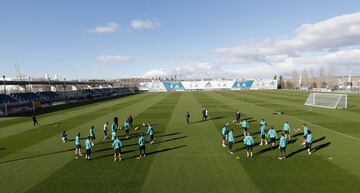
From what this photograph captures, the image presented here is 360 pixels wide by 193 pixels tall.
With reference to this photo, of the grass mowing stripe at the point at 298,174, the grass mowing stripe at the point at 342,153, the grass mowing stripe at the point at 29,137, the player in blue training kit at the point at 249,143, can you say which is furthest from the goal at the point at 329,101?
the grass mowing stripe at the point at 29,137

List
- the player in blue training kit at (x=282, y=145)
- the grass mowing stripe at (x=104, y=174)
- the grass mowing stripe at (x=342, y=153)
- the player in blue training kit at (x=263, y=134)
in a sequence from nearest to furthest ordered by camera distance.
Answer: the grass mowing stripe at (x=104, y=174), the grass mowing stripe at (x=342, y=153), the player in blue training kit at (x=282, y=145), the player in blue training kit at (x=263, y=134)

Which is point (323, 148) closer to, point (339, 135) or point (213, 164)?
point (339, 135)

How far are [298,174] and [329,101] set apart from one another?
46.5 m

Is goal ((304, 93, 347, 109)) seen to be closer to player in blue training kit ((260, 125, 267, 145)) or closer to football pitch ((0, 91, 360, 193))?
football pitch ((0, 91, 360, 193))

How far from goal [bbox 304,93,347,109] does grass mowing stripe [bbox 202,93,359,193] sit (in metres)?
37.6

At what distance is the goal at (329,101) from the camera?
50975mm


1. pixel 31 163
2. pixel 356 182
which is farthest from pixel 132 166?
pixel 356 182

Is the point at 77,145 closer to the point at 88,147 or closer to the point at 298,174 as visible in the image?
the point at 88,147

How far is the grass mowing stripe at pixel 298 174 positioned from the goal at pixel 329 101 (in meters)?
37.6

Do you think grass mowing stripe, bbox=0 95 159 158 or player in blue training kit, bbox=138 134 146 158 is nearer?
player in blue training kit, bbox=138 134 146 158

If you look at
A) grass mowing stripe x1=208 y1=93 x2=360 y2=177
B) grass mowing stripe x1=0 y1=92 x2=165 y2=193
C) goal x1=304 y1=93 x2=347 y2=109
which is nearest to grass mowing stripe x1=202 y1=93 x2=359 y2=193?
grass mowing stripe x1=208 y1=93 x2=360 y2=177

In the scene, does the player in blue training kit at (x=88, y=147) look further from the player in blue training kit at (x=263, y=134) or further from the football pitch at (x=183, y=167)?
the player in blue training kit at (x=263, y=134)

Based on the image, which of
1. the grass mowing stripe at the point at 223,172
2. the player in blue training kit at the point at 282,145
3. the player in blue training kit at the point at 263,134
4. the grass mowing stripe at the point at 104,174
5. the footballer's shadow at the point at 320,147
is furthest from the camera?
the player in blue training kit at the point at 263,134

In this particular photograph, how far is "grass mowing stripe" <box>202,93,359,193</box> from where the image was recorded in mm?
13594
